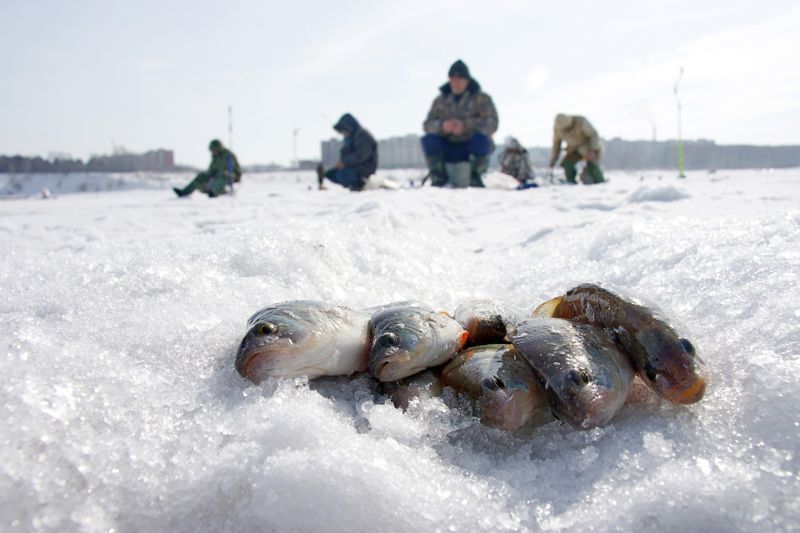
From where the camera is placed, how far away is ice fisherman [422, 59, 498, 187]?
36.2 feet

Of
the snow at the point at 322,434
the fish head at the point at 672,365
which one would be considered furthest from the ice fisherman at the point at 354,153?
the fish head at the point at 672,365

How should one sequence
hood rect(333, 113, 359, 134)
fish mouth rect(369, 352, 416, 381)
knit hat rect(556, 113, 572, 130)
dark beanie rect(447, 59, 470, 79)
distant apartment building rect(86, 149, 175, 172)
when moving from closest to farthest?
fish mouth rect(369, 352, 416, 381) < dark beanie rect(447, 59, 470, 79) < hood rect(333, 113, 359, 134) < knit hat rect(556, 113, 572, 130) < distant apartment building rect(86, 149, 175, 172)

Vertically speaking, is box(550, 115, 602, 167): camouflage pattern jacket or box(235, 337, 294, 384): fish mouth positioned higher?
box(550, 115, 602, 167): camouflage pattern jacket

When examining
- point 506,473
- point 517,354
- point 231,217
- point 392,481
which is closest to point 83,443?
point 392,481

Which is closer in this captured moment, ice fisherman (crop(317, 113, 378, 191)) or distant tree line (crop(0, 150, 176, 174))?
ice fisherman (crop(317, 113, 378, 191))

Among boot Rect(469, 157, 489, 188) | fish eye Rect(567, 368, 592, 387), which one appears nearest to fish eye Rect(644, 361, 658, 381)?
fish eye Rect(567, 368, 592, 387)

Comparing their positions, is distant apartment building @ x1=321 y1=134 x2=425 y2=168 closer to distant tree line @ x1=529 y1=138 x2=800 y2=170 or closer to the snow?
distant tree line @ x1=529 y1=138 x2=800 y2=170

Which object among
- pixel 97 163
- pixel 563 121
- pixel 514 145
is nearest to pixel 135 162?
pixel 97 163

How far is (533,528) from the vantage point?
1255 mm

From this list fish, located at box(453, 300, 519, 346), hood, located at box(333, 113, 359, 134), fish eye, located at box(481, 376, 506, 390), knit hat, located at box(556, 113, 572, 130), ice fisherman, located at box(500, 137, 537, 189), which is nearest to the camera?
fish eye, located at box(481, 376, 506, 390)

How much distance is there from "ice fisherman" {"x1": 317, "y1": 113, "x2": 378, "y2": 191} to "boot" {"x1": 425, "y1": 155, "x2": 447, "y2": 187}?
4.41 ft

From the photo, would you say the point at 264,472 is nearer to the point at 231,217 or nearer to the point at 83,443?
the point at 83,443

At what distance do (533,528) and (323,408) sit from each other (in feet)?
2.25

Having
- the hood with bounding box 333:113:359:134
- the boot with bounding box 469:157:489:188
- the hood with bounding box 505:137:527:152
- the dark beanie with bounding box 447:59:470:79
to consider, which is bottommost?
the boot with bounding box 469:157:489:188
